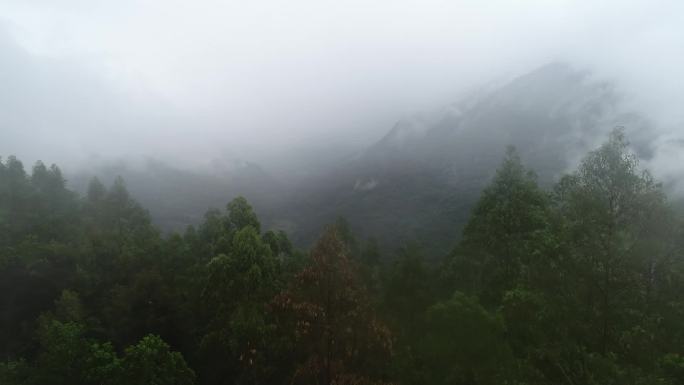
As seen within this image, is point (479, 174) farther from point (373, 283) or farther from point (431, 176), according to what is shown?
point (373, 283)

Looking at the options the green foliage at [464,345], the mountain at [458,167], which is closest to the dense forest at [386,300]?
the green foliage at [464,345]

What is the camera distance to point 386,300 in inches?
1277

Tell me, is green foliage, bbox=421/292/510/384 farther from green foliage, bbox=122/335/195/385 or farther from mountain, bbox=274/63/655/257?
mountain, bbox=274/63/655/257

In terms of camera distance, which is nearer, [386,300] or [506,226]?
[506,226]

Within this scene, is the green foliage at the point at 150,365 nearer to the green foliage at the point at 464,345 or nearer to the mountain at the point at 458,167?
the green foliage at the point at 464,345

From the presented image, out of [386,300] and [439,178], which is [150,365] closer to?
[386,300]

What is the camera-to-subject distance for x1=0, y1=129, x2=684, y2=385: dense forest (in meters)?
14.6

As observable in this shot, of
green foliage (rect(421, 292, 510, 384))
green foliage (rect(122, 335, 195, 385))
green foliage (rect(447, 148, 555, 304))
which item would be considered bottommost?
green foliage (rect(122, 335, 195, 385))

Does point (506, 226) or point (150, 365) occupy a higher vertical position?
point (506, 226)

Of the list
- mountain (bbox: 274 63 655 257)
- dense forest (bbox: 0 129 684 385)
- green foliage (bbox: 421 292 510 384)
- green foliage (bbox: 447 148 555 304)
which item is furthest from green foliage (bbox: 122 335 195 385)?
mountain (bbox: 274 63 655 257)

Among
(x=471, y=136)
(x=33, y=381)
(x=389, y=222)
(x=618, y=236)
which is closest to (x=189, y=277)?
(x=33, y=381)

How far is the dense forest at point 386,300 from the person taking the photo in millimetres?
14648

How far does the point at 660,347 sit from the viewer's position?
15.9m

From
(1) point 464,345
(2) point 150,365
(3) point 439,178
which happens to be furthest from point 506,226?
(3) point 439,178
